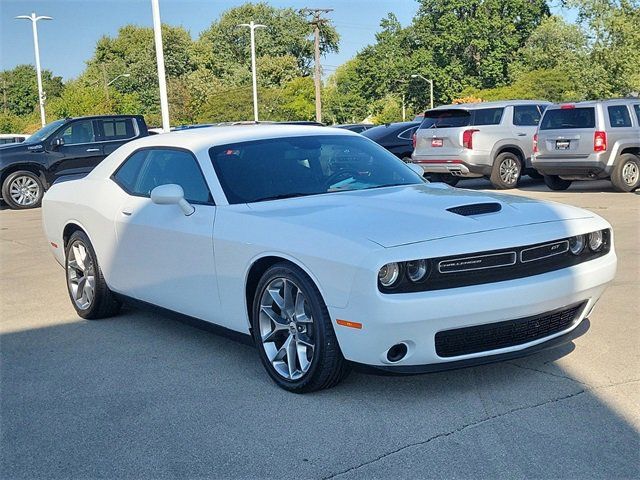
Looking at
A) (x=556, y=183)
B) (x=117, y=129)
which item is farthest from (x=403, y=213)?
(x=117, y=129)

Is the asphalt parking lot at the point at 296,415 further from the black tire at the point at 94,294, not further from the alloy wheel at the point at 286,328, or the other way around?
the black tire at the point at 94,294

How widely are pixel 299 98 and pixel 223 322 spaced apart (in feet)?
208

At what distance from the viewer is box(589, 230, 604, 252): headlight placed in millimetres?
4590

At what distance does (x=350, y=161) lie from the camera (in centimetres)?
553

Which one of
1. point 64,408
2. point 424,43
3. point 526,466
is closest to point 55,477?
point 64,408

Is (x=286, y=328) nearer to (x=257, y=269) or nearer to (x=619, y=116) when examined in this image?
(x=257, y=269)

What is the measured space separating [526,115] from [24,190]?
10.9 meters

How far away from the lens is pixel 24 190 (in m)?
17.4

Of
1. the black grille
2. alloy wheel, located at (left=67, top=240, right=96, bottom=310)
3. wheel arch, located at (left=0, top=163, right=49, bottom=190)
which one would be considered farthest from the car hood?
wheel arch, located at (left=0, top=163, right=49, bottom=190)

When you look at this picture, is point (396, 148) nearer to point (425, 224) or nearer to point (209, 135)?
point (209, 135)

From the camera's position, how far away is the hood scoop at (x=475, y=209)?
4398 mm

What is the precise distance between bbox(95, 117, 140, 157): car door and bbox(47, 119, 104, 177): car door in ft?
0.43

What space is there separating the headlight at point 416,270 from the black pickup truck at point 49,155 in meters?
14.4

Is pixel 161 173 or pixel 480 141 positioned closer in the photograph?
pixel 161 173
